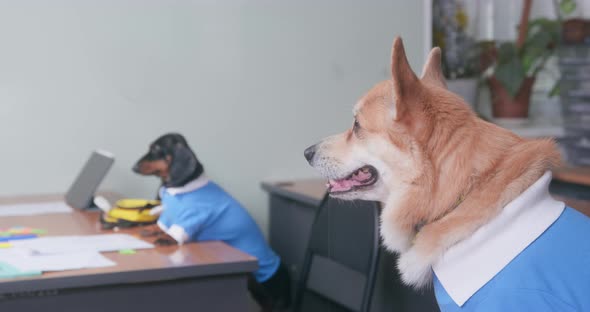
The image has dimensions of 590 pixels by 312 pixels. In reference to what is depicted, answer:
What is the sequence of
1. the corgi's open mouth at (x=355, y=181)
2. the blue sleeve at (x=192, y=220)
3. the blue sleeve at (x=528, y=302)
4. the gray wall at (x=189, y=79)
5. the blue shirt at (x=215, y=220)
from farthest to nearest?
the gray wall at (x=189, y=79), the blue shirt at (x=215, y=220), the blue sleeve at (x=192, y=220), the corgi's open mouth at (x=355, y=181), the blue sleeve at (x=528, y=302)

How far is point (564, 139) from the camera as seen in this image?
12.8 feet

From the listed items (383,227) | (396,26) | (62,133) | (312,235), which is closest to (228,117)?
(62,133)

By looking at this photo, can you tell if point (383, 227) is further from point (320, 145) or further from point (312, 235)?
point (312, 235)

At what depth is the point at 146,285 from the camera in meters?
2.04

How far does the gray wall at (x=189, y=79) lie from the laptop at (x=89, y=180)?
0.20 m

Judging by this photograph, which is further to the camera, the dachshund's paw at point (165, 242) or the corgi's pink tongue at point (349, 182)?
the dachshund's paw at point (165, 242)

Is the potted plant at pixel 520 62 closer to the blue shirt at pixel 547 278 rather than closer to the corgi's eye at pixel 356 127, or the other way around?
the corgi's eye at pixel 356 127

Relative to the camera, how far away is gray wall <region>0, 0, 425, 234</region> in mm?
3248

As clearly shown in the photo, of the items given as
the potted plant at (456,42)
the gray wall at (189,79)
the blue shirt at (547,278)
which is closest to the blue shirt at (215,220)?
the gray wall at (189,79)

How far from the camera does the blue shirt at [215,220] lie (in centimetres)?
264

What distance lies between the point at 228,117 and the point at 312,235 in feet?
4.30

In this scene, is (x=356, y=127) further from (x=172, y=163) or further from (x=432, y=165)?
(x=172, y=163)

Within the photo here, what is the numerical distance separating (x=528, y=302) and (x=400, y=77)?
525 mm

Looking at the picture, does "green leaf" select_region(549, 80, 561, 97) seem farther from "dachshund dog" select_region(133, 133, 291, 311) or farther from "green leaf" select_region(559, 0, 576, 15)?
"dachshund dog" select_region(133, 133, 291, 311)
